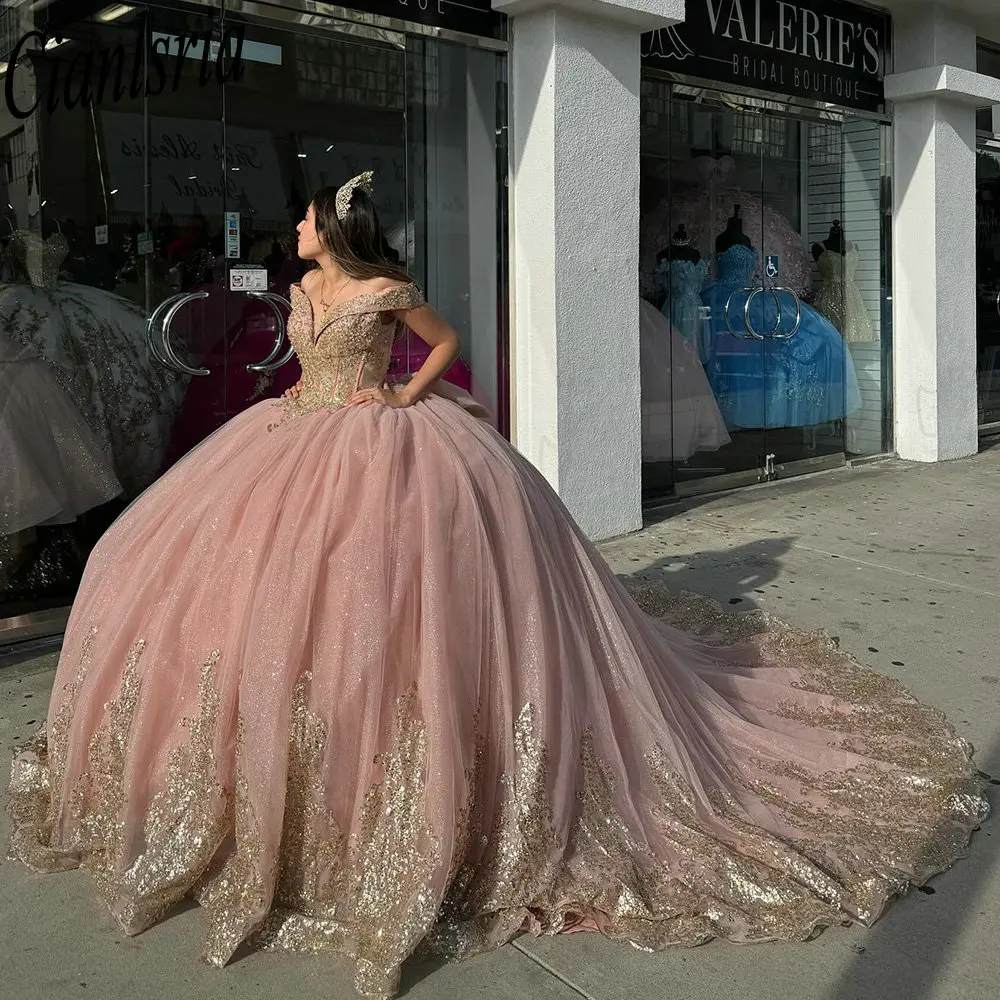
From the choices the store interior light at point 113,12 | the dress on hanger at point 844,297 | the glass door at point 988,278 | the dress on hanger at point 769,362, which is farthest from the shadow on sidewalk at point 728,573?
the glass door at point 988,278

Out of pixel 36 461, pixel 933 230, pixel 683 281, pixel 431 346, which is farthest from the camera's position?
pixel 933 230

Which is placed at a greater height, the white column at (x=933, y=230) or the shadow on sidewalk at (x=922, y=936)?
the white column at (x=933, y=230)

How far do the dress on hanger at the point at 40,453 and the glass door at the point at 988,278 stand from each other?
825 centimetres

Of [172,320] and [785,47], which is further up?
[785,47]

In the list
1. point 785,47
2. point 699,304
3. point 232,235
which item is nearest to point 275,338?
point 232,235

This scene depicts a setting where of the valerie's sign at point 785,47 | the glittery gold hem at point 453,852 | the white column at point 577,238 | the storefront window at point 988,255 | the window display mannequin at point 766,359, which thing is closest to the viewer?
the glittery gold hem at point 453,852

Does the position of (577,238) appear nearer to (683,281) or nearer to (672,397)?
(683,281)

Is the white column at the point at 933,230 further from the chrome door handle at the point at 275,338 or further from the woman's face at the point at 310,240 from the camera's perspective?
the woman's face at the point at 310,240

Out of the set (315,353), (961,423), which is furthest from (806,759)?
(961,423)

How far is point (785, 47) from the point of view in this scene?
8406 mm

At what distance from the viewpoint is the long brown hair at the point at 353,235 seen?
3.43 metres

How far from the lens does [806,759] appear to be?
139 inches

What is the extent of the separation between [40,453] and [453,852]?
324cm

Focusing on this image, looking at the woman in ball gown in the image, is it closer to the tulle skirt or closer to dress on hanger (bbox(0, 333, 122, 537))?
the tulle skirt
